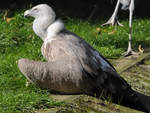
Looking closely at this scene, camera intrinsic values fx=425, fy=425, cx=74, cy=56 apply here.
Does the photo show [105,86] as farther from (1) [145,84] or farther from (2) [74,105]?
(1) [145,84]

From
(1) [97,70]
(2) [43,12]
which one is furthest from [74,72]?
(2) [43,12]

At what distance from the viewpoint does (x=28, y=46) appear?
565 cm

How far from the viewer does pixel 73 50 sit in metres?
3.86

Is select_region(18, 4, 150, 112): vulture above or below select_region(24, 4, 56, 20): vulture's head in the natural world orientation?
below

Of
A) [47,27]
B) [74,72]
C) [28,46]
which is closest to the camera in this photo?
[74,72]

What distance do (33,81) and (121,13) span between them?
186 inches

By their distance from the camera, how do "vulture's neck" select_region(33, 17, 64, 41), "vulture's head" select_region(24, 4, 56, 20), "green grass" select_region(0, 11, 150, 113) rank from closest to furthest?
"green grass" select_region(0, 11, 150, 113) → "vulture's neck" select_region(33, 17, 64, 41) → "vulture's head" select_region(24, 4, 56, 20)

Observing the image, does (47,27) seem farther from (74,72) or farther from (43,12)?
(74,72)

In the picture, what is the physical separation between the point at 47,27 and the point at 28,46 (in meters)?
1.58

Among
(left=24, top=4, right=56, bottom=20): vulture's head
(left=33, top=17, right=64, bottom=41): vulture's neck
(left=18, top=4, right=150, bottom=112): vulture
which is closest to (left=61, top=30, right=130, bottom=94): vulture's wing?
(left=18, top=4, right=150, bottom=112): vulture

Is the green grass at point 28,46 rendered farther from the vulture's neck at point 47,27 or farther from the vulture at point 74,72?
the vulture's neck at point 47,27

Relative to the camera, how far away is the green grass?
3744 millimetres

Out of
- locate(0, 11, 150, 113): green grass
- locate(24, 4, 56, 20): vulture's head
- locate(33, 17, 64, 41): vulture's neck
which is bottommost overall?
locate(0, 11, 150, 113): green grass

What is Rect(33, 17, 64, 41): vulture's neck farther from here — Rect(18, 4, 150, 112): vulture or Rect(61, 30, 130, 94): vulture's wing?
Rect(61, 30, 130, 94): vulture's wing
